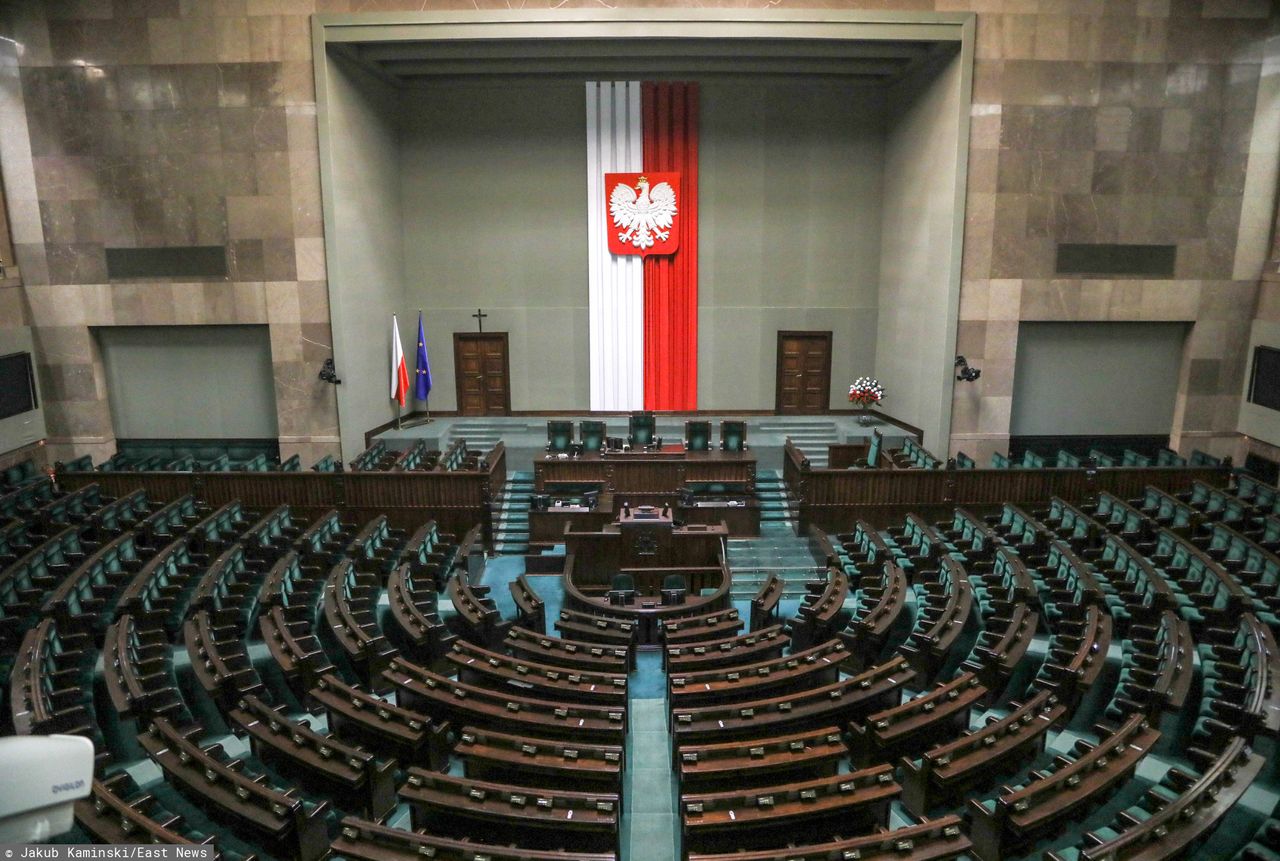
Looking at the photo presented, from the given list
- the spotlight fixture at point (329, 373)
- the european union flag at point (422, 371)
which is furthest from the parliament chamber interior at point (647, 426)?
the european union flag at point (422, 371)

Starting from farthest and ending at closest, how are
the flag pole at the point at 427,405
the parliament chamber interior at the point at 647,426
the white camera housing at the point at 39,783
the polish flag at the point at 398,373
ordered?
1. the flag pole at the point at 427,405
2. the polish flag at the point at 398,373
3. the parliament chamber interior at the point at 647,426
4. the white camera housing at the point at 39,783

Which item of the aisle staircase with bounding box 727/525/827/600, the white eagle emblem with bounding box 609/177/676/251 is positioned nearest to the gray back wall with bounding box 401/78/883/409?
the white eagle emblem with bounding box 609/177/676/251

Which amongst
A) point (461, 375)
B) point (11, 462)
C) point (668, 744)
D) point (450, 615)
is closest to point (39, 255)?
point (11, 462)

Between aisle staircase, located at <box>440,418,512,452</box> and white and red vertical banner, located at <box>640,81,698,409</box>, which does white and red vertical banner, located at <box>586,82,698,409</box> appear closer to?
white and red vertical banner, located at <box>640,81,698,409</box>

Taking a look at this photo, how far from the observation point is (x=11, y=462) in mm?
14789

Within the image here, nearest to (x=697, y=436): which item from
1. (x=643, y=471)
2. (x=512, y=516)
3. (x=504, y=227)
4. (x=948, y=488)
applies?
(x=643, y=471)

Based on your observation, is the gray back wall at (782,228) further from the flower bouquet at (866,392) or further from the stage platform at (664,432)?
the flower bouquet at (866,392)

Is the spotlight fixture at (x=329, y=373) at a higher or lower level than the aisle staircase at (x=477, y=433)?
higher

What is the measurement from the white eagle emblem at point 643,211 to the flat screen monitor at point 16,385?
1178 centimetres

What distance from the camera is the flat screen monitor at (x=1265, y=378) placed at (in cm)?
Result: 1445

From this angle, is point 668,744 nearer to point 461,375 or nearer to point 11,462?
point 461,375

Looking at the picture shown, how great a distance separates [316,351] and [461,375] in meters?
3.92

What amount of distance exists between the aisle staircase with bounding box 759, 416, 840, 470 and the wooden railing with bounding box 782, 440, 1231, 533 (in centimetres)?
301

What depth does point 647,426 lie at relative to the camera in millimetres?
15664
